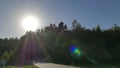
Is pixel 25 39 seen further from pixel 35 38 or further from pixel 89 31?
pixel 89 31

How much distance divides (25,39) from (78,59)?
72.7 ft

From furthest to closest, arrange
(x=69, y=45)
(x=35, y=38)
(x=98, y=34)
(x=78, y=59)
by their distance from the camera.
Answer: (x=35, y=38), (x=98, y=34), (x=69, y=45), (x=78, y=59)

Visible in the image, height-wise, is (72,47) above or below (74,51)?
above

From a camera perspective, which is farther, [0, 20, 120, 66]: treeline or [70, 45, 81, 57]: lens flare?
[70, 45, 81, 57]: lens flare

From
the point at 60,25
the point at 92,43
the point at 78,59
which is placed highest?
the point at 60,25

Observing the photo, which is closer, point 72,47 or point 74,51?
point 74,51

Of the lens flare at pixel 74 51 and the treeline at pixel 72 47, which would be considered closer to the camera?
the treeline at pixel 72 47

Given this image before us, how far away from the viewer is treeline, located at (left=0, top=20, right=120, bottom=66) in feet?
139

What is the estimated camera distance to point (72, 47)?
45.9m

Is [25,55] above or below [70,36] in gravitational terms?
below

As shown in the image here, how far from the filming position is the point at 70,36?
50625 mm

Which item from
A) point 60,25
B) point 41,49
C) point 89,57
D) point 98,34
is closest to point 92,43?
point 98,34

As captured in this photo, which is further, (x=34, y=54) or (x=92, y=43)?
(x=34, y=54)

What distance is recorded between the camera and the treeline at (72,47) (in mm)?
42250
